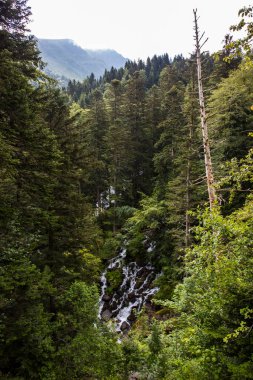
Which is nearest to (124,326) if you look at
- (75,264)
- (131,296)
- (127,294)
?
(131,296)

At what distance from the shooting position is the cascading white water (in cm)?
2195

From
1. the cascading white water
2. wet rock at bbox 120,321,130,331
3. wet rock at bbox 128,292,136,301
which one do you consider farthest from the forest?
wet rock at bbox 128,292,136,301

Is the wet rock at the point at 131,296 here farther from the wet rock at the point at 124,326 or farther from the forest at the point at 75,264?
the wet rock at the point at 124,326

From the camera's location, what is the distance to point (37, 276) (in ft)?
31.2

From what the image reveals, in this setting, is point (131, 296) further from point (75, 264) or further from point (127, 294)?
point (75, 264)

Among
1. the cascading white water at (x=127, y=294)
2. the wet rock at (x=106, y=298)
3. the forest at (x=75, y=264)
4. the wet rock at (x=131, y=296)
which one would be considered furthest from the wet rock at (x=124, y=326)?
the wet rock at (x=106, y=298)

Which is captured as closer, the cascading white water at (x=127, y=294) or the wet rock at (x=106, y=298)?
the cascading white water at (x=127, y=294)

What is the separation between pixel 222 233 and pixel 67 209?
8.18 metres

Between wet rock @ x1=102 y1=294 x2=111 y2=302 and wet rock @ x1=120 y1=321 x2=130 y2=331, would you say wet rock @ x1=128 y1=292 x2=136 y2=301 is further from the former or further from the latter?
wet rock @ x1=120 y1=321 x2=130 y2=331

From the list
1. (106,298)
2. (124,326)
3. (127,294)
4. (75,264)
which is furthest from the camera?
(106,298)

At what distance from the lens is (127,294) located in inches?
930

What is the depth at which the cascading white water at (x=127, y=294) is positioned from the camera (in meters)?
21.9

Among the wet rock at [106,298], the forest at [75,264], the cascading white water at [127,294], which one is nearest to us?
the forest at [75,264]

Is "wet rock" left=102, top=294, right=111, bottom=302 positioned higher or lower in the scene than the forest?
lower
